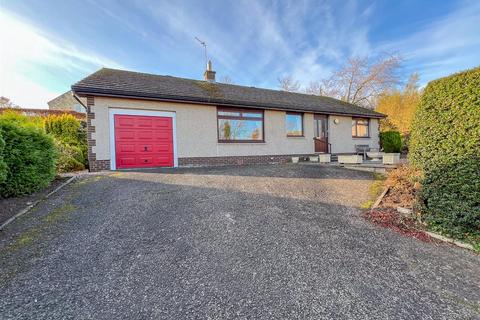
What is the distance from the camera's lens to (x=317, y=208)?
13.9 ft

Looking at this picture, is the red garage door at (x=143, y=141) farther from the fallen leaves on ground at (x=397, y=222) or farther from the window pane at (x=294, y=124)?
the fallen leaves on ground at (x=397, y=222)

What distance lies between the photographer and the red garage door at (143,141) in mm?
8219

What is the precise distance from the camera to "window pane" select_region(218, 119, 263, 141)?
33.4 ft

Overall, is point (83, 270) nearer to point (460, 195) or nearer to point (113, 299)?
point (113, 299)

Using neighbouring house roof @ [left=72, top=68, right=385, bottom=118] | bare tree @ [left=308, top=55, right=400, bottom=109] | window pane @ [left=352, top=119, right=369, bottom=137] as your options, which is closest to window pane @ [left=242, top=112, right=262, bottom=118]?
neighbouring house roof @ [left=72, top=68, right=385, bottom=118]

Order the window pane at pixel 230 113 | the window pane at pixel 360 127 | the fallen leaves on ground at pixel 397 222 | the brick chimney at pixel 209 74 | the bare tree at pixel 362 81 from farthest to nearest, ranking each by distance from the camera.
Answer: the bare tree at pixel 362 81 → the window pane at pixel 360 127 → the brick chimney at pixel 209 74 → the window pane at pixel 230 113 → the fallen leaves on ground at pixel 397 222

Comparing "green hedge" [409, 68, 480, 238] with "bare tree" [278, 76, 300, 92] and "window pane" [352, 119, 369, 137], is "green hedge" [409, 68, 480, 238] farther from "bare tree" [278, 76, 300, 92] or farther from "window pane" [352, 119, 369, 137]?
"bare tree" [278, 76, 300, 92]

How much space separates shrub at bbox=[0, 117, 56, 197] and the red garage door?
289 centimetres

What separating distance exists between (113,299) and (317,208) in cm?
365

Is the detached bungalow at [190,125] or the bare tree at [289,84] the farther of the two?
the bare tree at [289,84]

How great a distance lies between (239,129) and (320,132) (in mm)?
5427

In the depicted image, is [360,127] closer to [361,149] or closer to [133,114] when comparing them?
[361,149]

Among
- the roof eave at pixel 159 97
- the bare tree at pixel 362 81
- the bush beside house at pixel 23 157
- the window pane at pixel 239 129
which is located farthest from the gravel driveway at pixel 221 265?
the bare tree at pixel 362 81

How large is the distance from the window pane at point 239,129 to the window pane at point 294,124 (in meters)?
1.80
